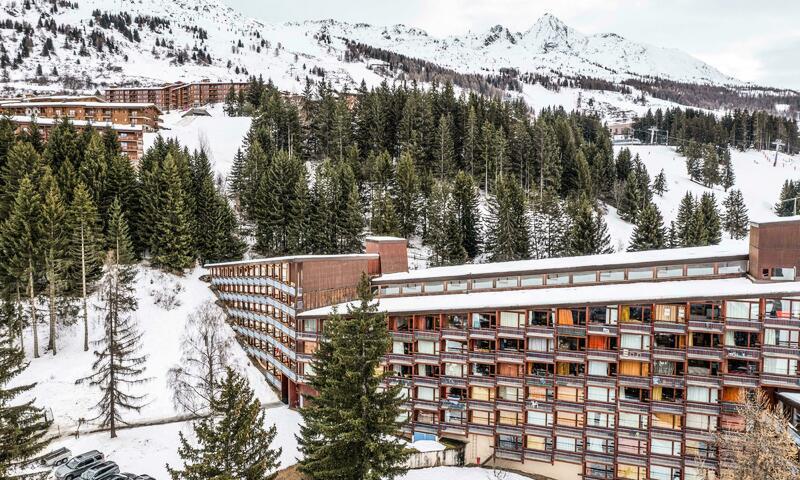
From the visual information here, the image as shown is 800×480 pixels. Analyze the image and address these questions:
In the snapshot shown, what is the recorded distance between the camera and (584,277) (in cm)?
4119

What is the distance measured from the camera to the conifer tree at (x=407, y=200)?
252 ft

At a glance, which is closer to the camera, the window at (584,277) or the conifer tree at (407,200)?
the window at (584,277)

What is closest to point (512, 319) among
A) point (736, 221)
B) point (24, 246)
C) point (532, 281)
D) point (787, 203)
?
point (532, 281)

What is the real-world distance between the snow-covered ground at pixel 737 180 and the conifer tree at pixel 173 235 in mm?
66124

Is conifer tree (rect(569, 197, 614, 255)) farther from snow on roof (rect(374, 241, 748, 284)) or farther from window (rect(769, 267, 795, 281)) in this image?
window (rect(769, 267, 795, 281))

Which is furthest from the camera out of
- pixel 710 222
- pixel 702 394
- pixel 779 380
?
pixel 710 222

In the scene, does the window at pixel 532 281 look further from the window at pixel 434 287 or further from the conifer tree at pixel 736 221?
the conifer tree at pixel 736 221

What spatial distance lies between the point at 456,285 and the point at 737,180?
130100 mm

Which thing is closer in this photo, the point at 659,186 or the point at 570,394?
the point at 570,394

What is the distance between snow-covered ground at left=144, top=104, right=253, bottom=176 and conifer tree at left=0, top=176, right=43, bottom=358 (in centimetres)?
5710

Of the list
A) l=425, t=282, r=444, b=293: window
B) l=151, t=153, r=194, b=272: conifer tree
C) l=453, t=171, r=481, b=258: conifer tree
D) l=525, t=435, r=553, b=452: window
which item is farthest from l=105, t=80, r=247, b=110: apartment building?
l=525, t=435, r=553, b=452: window

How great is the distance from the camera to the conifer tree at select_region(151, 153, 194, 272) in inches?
2344

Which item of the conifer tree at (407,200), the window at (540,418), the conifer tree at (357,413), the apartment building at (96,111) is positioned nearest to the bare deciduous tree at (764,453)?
the window at (540,418)

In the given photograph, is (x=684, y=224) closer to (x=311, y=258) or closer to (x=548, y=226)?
(x=548, y=226)
